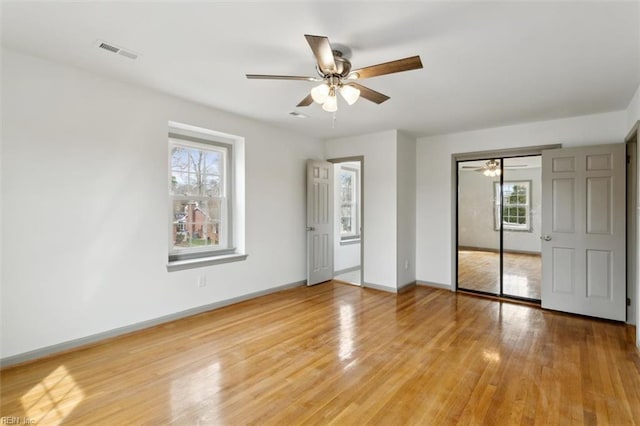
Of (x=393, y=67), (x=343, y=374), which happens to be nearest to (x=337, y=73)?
(x=393, y=67)

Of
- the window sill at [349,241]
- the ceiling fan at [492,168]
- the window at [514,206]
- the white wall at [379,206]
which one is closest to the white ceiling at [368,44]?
the ceiling fan at [492,168]

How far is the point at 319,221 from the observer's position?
227 inches

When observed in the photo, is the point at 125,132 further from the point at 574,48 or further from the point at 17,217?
the point at 574,48

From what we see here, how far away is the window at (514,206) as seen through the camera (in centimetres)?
480

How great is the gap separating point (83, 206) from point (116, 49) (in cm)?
148

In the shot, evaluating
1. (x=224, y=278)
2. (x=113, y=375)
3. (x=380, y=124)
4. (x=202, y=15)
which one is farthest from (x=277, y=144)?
(x=113, y=375)

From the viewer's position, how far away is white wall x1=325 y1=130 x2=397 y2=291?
17.1 feet

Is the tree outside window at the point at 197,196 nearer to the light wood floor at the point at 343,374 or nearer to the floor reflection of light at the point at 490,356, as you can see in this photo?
the light wood floor at the point at 343,374

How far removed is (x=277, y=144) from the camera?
5180 millimetres

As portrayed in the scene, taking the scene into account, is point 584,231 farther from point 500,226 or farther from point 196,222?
point 196,222

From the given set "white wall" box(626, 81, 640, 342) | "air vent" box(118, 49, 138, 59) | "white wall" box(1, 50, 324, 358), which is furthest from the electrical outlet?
"white wall" box(626, 81, 640, 342)

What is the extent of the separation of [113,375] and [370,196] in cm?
414

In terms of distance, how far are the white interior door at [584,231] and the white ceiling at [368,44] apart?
2.45ft

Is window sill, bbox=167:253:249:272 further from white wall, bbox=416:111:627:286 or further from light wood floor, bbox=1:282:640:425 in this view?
white wall, bbox=416:111:627:286
